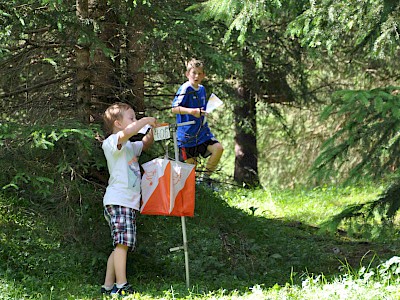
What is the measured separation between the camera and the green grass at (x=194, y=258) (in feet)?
19.4

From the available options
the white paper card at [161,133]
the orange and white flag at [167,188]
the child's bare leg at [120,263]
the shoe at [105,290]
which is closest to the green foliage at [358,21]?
the white paper card at [161,133]

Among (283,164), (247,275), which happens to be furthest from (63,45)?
(283,164)

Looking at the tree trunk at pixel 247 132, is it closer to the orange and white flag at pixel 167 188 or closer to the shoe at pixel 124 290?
the orange and white flag at pixel 167 188

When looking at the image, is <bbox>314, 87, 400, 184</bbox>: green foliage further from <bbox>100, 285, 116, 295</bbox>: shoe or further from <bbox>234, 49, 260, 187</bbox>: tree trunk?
<bbox>234, 49, 260, 187</bbox>: tree trunk

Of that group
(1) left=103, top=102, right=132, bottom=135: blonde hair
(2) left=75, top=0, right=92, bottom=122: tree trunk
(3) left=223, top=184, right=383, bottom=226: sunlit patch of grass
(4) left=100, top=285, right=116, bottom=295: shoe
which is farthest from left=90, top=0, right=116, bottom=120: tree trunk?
(3) left=223, top=184, right=383, bottom=226: sunlit patch of grass

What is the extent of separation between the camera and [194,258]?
746 cm

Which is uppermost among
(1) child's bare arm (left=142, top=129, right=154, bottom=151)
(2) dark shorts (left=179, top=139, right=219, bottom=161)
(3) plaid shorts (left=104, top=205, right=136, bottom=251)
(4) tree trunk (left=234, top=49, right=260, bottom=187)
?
(4) tree trunk (left=234, top=49, right=260, bottom=187)

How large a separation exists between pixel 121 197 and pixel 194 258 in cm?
152

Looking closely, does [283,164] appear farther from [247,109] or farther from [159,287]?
[159,287]

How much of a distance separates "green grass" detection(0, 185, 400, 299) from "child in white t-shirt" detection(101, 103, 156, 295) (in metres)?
0.22

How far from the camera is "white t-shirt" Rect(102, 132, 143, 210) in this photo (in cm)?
630

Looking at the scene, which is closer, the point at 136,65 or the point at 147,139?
the point at 147,139

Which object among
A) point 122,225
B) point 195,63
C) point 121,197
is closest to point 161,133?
point 121,197

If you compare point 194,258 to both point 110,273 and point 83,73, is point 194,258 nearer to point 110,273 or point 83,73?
point 110,273
